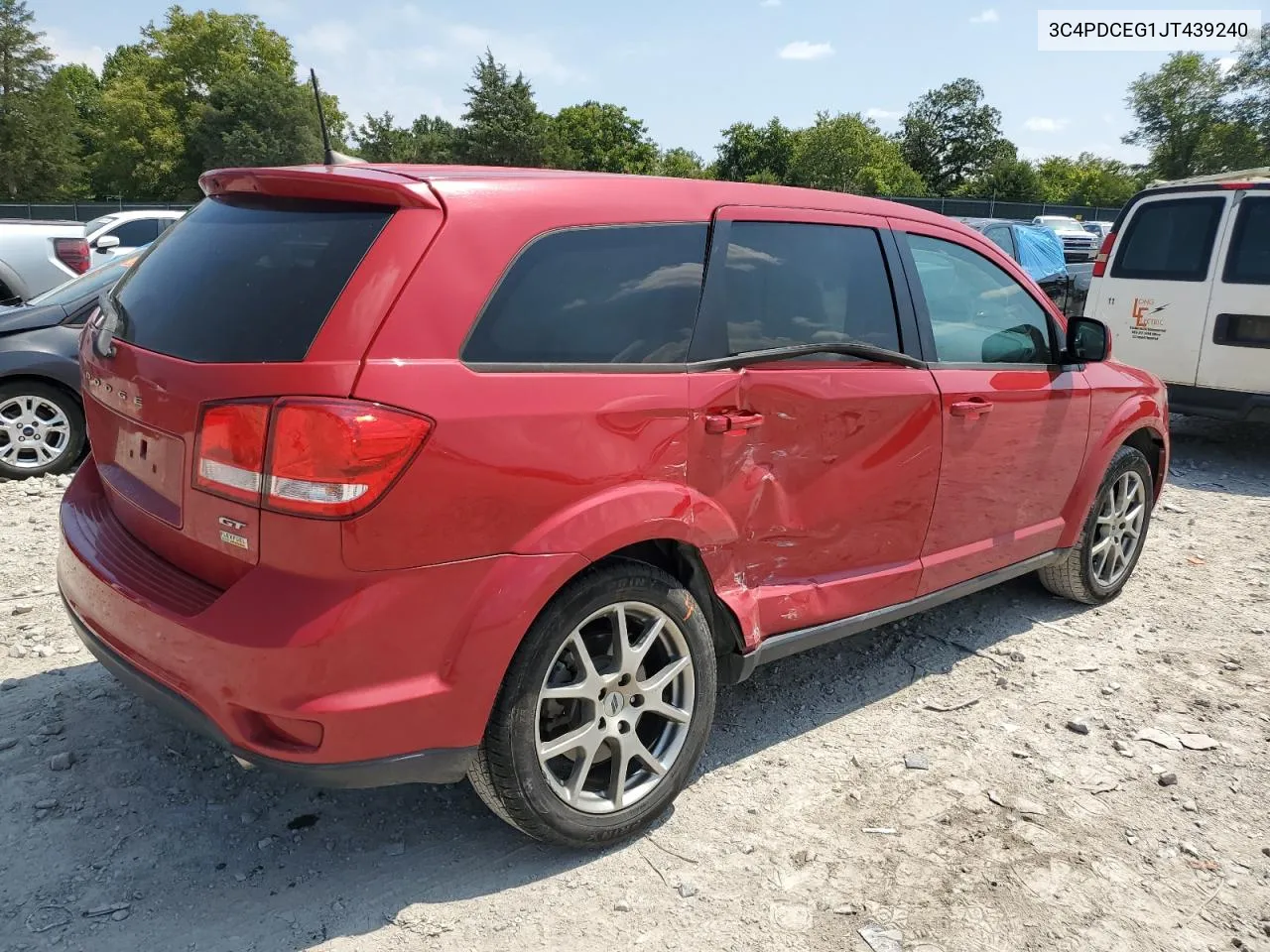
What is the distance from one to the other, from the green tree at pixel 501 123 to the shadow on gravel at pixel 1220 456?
183 feet

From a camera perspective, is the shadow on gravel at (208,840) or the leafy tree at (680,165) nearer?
the shadow on gravel at (208,840)

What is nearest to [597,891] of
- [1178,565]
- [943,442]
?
[943,442]

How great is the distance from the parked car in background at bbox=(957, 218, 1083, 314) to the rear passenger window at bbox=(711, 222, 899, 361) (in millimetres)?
13374

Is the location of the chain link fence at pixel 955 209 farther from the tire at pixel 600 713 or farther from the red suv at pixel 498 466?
the tire at pixel 600 713

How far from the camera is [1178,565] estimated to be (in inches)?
209

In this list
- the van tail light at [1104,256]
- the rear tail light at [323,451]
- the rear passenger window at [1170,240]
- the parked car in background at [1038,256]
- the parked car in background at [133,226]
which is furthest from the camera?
the parked car in background at [1038,256]

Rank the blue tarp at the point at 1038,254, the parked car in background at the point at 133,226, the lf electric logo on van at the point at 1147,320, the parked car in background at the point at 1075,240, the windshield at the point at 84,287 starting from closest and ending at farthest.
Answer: the windshield at the point at 84,287
the lf electric logo on van at the point at 1147,320
the parked car in background at the point at 133,226
the blue tarp at the point at 1038,254
the parked car in background at the point at 1075,240

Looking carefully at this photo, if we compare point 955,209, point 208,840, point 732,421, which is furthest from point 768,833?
point 955,209

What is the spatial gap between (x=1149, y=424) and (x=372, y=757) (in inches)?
160

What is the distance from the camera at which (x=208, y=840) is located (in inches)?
106

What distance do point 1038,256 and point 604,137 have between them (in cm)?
6091

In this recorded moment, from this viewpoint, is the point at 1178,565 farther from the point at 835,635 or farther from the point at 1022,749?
the point at 835,635

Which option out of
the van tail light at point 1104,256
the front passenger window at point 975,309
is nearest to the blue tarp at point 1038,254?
the van tail light at point 1104,256

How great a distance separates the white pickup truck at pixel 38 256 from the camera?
9.09 meters
